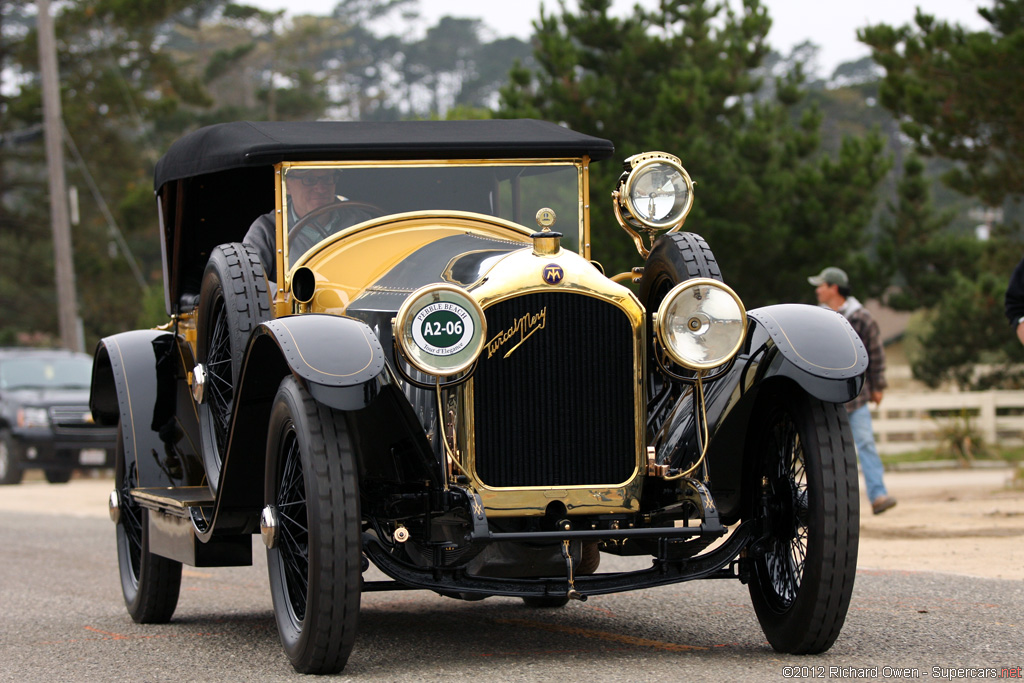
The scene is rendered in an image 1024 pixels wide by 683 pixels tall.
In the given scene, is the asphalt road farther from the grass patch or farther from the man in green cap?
the grass patch

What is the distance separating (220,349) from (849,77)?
8238 cm

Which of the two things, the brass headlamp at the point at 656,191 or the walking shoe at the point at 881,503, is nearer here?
the brass headlamp at the point at 656,191

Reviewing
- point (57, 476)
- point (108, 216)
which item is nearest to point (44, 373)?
point (57, 476)

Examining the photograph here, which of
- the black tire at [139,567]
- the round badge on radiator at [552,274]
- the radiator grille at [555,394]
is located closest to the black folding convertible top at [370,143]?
the round badge on radiator at [552,274]

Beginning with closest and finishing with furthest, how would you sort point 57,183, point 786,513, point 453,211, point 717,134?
1. point 786,513
2. point 453,211
3. point 717,134
4. point 57,183

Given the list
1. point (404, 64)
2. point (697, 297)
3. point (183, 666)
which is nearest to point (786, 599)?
point (697, 297)

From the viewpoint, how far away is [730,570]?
5.07 m

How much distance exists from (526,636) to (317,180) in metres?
2.33

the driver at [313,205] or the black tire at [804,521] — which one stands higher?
the driver at [313,205]

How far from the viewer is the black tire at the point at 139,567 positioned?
21.3ft

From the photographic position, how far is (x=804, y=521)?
16.1 feet

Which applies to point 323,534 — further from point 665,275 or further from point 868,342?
point 868,342

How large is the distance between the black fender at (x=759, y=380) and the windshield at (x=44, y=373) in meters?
15.8

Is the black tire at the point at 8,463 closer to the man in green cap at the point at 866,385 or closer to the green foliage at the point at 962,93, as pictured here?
the man in green cap at the point at 866,385
